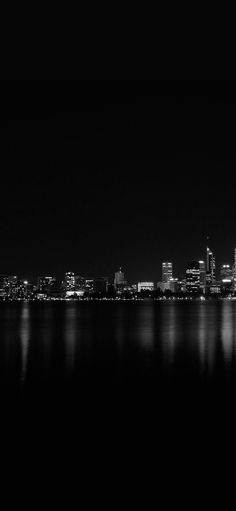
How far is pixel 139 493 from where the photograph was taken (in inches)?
289

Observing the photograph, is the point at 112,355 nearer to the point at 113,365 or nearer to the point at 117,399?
the point at 113,365

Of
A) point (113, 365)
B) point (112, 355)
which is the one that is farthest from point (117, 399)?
point (112, 355)

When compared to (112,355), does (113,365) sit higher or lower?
higher

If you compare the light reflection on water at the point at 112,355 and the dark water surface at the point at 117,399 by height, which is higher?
the dark water surface at the point at 117,399

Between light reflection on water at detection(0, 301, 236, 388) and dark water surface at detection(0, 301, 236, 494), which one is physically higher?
dark water surface at detection(0, 301, 236, 494)

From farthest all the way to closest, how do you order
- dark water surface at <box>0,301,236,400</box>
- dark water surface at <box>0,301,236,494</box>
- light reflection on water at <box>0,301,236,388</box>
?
light reflection on water at <box>0,301,236,388</box> → dark water surface at <box>0,301,236,400</box> → dark water surface at <box>0,301,236,494</box>

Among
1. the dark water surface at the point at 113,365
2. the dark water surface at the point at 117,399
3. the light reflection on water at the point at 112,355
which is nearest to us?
the dark water surface at the point at 117,399

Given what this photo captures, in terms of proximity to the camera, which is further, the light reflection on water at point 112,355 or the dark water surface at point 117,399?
the light reflection on water at point 112,355

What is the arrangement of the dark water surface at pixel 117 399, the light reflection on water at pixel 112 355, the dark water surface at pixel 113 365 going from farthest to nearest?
1. the light reflection on water at pixel 112 355
2. the dark water surface at pixel 113 365
3. the dark water surface at pixel 117 399

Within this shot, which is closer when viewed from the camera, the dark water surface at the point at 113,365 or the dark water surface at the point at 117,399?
the dark water surface at the point at 117,399

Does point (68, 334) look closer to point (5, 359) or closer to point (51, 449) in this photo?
point (5, 359)

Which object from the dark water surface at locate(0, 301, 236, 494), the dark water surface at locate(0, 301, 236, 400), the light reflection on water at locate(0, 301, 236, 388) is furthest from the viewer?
the light reflection on water at locate(0, 301, 236, 388)

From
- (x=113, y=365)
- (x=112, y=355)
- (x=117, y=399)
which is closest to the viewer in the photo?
(x=117, y=399)

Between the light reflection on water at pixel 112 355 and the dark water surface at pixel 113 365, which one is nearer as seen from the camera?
the dark water surface at pixel 113 365
